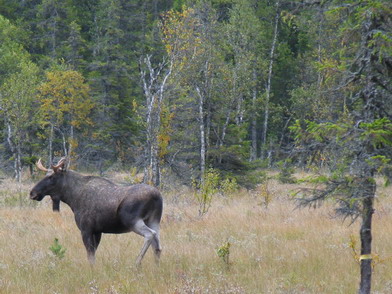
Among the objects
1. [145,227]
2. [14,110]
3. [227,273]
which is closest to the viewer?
[227,273]

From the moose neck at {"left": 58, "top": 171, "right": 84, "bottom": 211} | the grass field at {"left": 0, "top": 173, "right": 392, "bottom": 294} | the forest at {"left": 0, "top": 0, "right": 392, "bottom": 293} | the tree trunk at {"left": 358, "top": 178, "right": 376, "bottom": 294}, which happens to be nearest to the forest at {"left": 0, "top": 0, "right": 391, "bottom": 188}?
the forest at {"left": 0, "top": 0, "right": 392, "bottom": 293}

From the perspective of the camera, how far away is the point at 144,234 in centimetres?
797

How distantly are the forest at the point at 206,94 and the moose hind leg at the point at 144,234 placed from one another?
2.33 meters

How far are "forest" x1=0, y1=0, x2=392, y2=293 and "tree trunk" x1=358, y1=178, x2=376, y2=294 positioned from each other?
0.01m

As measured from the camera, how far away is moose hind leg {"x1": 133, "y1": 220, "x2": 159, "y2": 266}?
7.84 meters

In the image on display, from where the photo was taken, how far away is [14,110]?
23938 millimetres

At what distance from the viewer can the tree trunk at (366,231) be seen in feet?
16.8

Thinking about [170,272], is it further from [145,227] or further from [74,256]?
[74,256]

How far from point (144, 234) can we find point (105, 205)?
0.91 m

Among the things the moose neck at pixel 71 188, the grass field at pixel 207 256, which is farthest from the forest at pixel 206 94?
the moose neck at pixel 71 188

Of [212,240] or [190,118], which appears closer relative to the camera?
[212,240]

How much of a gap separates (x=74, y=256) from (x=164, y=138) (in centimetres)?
1000

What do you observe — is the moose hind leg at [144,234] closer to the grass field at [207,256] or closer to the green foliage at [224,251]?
the grass field at [207,256]

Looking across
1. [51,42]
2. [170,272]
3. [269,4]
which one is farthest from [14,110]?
[269,4]
